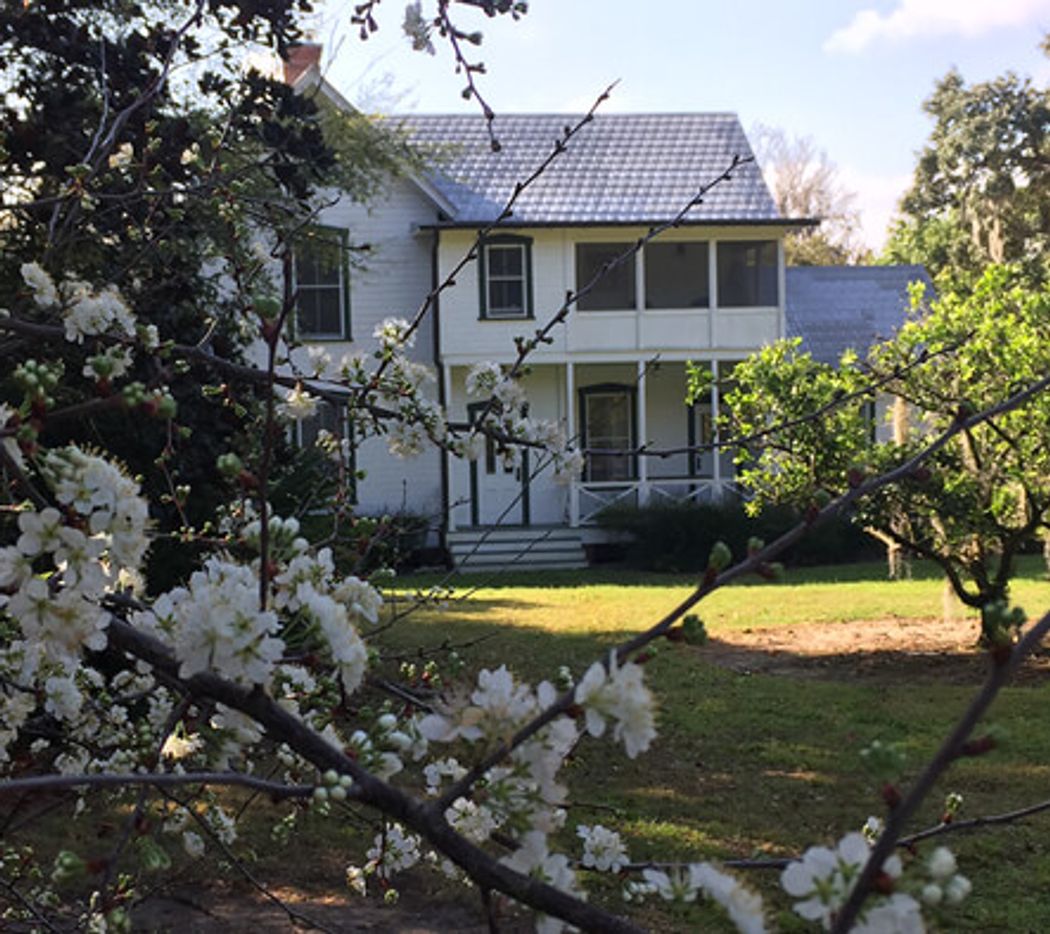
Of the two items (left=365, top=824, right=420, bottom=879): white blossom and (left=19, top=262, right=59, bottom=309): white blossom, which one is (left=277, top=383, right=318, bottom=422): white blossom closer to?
(left=19, top=262, right=59, bottom=309): white blossom

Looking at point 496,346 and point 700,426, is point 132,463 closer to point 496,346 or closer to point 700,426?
point 496,346

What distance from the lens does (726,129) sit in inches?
760

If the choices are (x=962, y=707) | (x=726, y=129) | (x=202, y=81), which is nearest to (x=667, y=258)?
(x=726, y=129)

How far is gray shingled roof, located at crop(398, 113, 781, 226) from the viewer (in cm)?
1797

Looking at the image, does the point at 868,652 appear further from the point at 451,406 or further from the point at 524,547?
the point at 451,406

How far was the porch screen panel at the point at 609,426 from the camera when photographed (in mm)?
19219

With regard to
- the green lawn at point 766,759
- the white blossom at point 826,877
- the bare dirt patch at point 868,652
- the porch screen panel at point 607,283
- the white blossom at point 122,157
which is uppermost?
the porch screen panel at point 607,283

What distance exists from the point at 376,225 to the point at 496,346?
2.61 m

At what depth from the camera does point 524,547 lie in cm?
1728

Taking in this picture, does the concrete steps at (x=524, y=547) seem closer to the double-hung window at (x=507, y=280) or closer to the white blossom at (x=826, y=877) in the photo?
the double-hung window at (x=507, y=280)

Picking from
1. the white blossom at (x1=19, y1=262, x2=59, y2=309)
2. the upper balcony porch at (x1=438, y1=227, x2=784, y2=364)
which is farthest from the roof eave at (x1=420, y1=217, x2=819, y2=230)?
the white blossom at (x1=19, y1=262, x2=59, y2=309)

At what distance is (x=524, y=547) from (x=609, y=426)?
3175 millimetres

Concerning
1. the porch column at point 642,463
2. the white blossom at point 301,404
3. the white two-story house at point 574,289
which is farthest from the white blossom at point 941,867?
the porch column at point 642,463

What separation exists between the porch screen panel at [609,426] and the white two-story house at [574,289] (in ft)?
0.08
